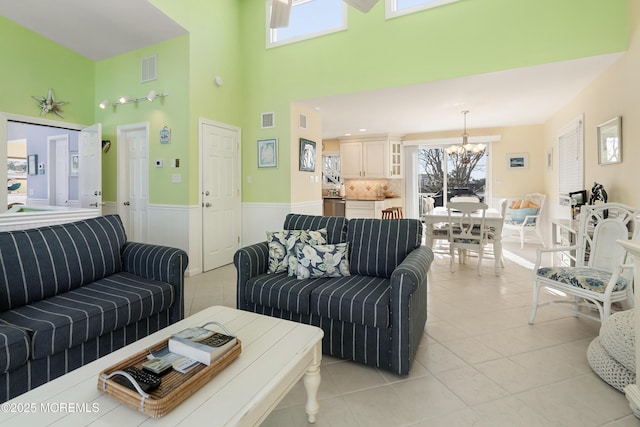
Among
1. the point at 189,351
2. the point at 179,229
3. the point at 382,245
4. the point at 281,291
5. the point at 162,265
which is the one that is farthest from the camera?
the point at 179,229

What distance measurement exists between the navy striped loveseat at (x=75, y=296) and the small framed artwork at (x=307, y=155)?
2964 millimetres

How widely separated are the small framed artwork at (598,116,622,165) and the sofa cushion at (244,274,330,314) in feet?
10.5

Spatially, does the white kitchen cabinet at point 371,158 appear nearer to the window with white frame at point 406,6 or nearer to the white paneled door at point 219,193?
the white paneled door at point 219,193

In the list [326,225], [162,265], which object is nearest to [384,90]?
[326,225]

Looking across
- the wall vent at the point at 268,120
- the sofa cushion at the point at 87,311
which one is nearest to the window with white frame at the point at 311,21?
the wall vent at the point at 268,120

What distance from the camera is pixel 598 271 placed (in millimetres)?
2525

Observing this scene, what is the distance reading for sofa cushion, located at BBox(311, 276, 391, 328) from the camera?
1904 mm

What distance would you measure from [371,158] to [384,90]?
3.45 m

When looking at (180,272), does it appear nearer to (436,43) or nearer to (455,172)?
(436,43)

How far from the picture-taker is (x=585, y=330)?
8.34 ft

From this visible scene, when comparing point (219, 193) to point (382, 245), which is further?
point (219, 193)

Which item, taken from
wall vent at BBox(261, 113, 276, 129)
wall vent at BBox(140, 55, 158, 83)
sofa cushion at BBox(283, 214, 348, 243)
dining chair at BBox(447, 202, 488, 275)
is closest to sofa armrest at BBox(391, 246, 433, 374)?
sofa cushion at BBox(283, 214, 348, 243)

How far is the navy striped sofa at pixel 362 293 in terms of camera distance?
1.90m

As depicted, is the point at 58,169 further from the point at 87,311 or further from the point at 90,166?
the point at 87,311
